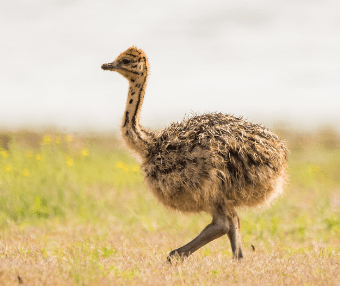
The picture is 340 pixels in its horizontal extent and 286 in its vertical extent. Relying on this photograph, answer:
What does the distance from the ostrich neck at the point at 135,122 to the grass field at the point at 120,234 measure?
31cm

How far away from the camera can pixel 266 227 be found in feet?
22.1

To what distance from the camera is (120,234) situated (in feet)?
20.9

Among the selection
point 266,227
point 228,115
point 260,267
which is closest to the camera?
point 260,267

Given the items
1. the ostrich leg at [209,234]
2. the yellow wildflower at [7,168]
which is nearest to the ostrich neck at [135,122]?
the ostrich leg at [209,234]

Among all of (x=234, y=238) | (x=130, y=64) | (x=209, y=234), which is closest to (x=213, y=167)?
(x=209, y=234)

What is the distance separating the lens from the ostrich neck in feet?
15.7

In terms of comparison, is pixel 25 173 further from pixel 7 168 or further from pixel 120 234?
pixel 120 234

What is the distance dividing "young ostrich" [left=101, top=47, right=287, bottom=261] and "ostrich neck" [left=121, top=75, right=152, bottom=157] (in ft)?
0.04

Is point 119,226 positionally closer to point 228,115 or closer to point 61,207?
point 61,207

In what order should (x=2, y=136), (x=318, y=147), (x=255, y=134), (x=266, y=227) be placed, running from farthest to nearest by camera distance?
1. (x=318, y=147)
2. (x=2, y=136)
3. (x=266, y=227)
4. (x=255, y=134)

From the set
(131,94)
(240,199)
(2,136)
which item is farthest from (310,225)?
(2,136)

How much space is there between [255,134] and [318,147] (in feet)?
59.5

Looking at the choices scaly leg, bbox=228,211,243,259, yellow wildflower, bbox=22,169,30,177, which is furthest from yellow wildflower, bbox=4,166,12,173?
scaly leg, bbox=228,211,243,259

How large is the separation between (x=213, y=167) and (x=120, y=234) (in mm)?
2585
